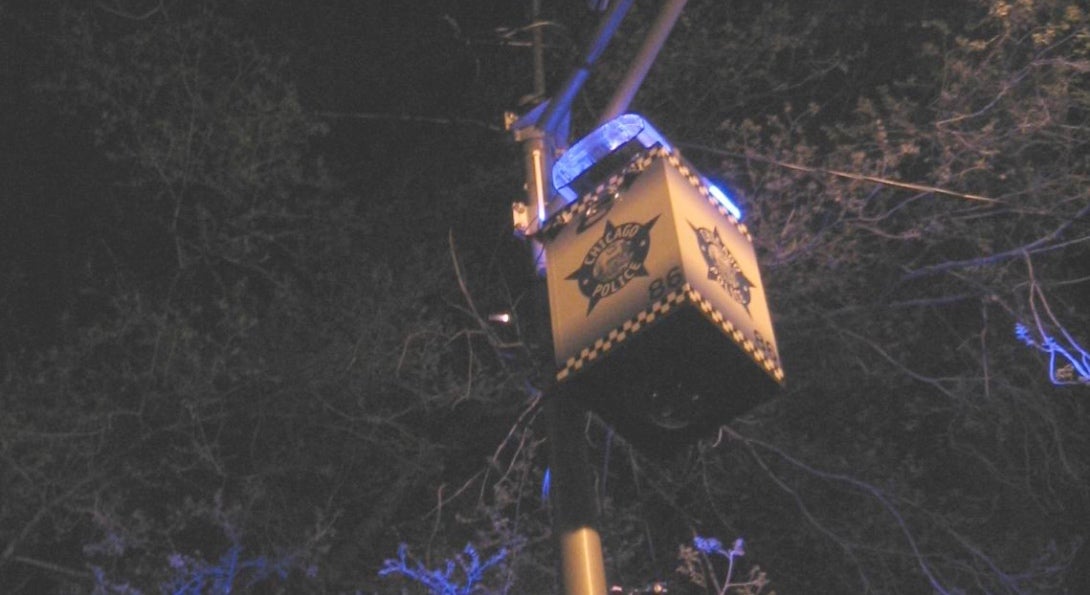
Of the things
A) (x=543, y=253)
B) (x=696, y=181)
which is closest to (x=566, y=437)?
(x=543, y=253)

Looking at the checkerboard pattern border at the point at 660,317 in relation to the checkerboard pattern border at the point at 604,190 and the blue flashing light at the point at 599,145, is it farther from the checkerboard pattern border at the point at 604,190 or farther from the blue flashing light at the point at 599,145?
the blue flashing light at the point at 599,145

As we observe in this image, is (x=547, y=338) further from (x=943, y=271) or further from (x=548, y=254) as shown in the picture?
(x=943, y=271)

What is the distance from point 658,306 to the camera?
12.9ft

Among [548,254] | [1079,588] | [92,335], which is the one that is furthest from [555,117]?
[92,335]

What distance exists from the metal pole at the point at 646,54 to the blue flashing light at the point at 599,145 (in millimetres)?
115

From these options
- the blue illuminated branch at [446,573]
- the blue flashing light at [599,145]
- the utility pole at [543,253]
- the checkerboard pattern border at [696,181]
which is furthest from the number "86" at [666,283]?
the blue illuminated branch at [446,573]

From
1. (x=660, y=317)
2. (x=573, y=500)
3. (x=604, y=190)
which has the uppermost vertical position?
(x=604, y=190)

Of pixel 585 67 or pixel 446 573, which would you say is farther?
pixel 446 573

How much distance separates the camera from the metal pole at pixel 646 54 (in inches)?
198

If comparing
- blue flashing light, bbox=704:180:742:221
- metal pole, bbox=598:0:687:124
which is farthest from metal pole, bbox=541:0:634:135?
blue flashing light, bbox=704:180:742:221

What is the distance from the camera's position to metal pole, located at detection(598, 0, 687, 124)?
503cm

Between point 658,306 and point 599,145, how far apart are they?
4.36 feet

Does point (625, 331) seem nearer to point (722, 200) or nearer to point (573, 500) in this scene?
point (573, 500)

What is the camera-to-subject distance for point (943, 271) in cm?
851
